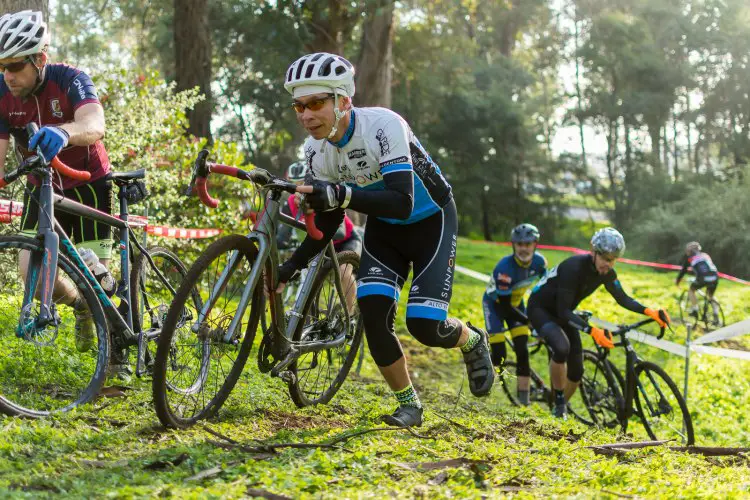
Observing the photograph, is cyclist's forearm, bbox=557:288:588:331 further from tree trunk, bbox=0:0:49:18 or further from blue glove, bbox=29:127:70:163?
blue glove, bbox=29:127:70:163

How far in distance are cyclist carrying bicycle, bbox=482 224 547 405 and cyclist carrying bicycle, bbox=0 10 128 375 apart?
231 inches

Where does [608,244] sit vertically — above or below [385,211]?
below

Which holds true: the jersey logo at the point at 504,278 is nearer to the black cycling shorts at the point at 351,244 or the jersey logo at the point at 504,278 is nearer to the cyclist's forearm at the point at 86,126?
the black cycling shorts at the point at 351,244

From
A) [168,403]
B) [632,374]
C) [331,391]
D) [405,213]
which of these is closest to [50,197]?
[168,403]

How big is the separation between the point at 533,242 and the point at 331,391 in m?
4.72

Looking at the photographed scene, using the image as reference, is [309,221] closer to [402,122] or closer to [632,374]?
[402,122]

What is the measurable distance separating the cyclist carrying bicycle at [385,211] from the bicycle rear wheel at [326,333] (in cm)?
45

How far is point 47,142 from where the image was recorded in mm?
4770

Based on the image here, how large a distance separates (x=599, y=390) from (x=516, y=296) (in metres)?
1.42

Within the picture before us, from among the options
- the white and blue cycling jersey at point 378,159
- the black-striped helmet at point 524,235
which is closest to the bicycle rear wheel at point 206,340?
the white and blue cycling jersey at point 378,159

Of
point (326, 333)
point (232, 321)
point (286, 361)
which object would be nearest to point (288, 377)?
point (286, 361)

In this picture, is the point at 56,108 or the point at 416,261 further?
the point at 416,261

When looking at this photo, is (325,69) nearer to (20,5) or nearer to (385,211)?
(385,211)

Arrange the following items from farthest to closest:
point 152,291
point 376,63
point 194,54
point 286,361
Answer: point 376,63 < point 194,54 < point 152,291 < point 286,361
